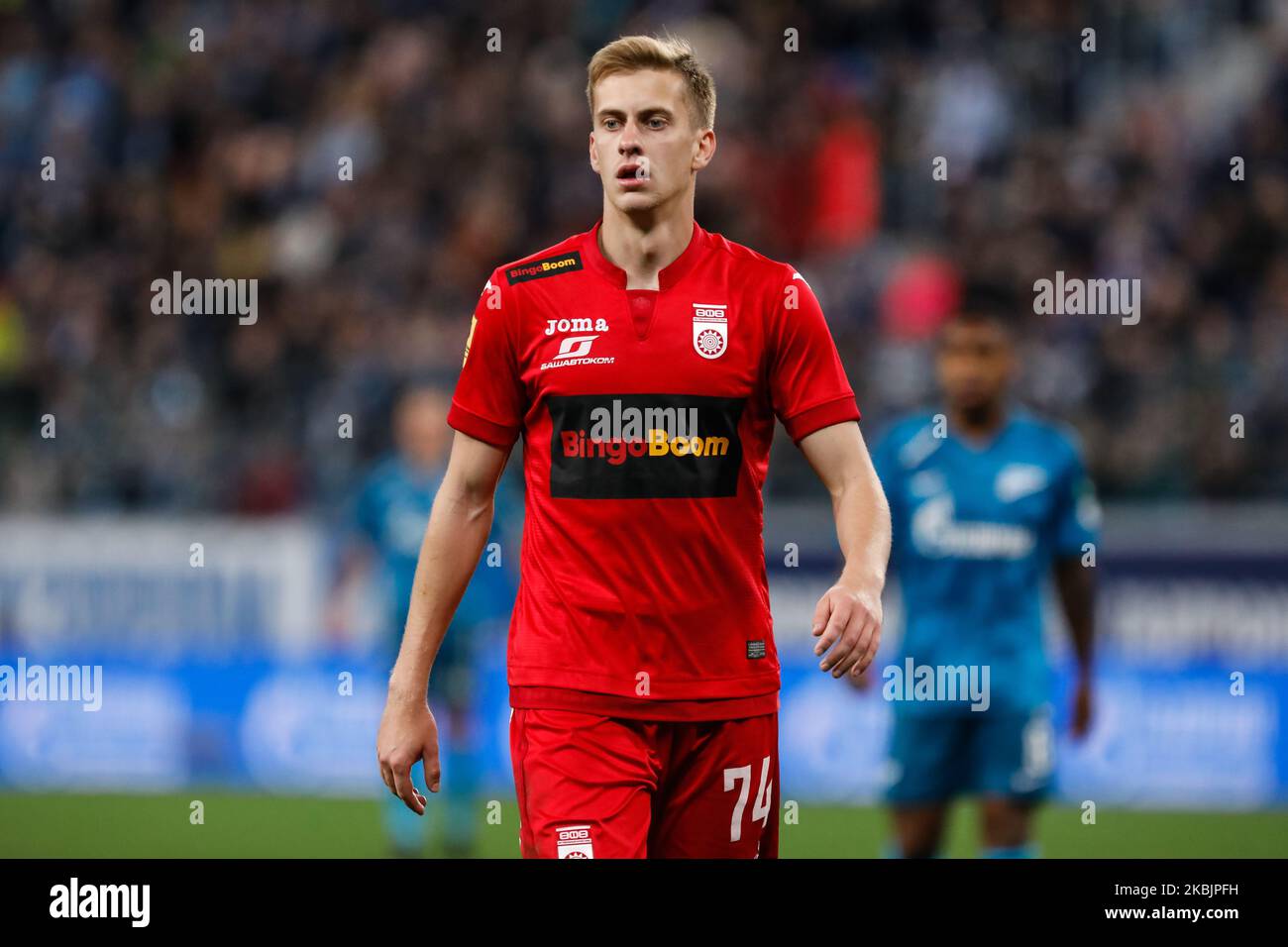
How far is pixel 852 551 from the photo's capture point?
457cm

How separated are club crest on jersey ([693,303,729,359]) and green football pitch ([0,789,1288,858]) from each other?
575 cm

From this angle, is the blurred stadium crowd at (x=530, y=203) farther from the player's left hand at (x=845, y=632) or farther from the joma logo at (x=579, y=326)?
the player's left hand at (x=845, y=632)

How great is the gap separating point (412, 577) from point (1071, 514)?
4306 millimetres

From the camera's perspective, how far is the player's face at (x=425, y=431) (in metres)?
10.8

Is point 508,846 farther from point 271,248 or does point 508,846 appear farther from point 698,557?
point 271,248

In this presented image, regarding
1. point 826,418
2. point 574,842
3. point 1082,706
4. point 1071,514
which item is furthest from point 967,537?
point 574,842

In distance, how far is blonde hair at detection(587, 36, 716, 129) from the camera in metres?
4.73

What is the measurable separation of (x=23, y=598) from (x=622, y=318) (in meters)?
8.82

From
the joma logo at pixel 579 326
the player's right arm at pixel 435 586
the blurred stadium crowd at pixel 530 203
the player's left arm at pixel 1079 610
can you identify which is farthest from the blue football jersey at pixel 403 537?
the joma logo at pixel 579 326

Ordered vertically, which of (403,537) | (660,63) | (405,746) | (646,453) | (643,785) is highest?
(660,63)

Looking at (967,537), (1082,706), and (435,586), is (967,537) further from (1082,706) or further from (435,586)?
(435,586)

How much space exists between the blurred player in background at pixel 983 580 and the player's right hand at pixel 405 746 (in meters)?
3.28

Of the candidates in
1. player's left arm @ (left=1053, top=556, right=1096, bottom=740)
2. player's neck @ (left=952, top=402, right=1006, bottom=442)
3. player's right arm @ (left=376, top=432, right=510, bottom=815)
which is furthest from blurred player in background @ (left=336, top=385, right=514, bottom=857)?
player's right arm @ (left=376, top=432, right=510, bottom=815)
